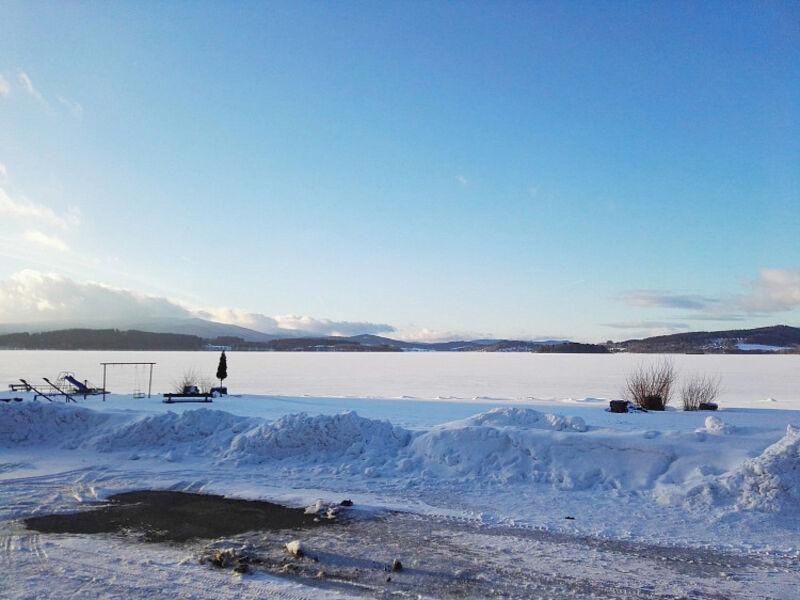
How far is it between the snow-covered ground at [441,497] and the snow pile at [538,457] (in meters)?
0.03

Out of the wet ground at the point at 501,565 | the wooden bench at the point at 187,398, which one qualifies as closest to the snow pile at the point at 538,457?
the wet ground at the point at 501,565

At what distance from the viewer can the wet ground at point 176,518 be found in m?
6.90

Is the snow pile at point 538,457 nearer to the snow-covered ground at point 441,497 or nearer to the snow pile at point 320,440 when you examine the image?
the snow-covered ground at point 441,497

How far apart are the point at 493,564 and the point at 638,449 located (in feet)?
17.9

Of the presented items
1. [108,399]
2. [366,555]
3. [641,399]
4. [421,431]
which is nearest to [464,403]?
[641,399]

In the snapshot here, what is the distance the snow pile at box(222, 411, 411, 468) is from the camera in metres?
11.2

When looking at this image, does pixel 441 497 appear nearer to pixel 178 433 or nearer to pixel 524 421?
pixel 524 421

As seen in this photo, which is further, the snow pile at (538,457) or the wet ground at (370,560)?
the snow pile at (538,457)

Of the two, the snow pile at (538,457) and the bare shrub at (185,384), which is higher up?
the snow pile at (538,457)

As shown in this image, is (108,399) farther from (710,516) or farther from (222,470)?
(710,516)

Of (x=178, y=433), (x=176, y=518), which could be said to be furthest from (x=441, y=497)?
(x=178, y=433)

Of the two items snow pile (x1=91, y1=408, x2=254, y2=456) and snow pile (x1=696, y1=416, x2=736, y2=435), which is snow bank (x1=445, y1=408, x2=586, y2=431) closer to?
snow pile (x1=696, y1=416, x2=736, y2=435)

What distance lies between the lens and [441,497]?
29.1ft

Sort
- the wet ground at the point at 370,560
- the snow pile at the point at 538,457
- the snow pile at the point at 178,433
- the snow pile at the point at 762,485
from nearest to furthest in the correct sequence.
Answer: the wet ground at the point at 370,560 < the snow pile at the point at 762,485 < the snow pile at the point at 538,457 < the snow pile at the point at 178,433
